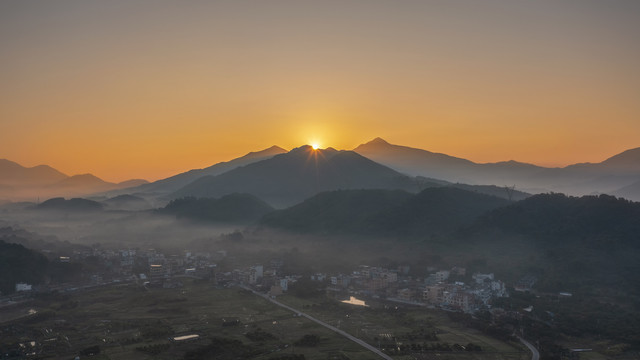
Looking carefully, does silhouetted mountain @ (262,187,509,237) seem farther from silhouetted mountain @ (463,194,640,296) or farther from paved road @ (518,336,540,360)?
paved road @ (518,336,540,360)

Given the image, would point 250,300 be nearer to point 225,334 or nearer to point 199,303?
point 199,303

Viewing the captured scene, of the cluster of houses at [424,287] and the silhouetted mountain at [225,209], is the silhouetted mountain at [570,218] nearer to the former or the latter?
the cluster of houses at [424,287]

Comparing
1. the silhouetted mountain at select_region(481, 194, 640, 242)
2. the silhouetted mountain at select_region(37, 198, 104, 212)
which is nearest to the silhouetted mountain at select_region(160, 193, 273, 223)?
the silhouetted mountain at select_region(37, 198, 104, 212)

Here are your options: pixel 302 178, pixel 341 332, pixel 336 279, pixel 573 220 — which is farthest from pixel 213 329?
pixel 302 178

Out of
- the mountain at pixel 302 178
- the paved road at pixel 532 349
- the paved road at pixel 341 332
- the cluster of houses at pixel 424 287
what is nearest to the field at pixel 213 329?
the paved road at pixel 341 332

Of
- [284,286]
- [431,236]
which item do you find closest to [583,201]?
[431,236]

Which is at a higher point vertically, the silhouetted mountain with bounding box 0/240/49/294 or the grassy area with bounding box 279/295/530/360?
the silhouetted mountain with bounding box 0/240/49/294

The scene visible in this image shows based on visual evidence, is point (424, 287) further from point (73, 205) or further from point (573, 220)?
point (73, 205)
